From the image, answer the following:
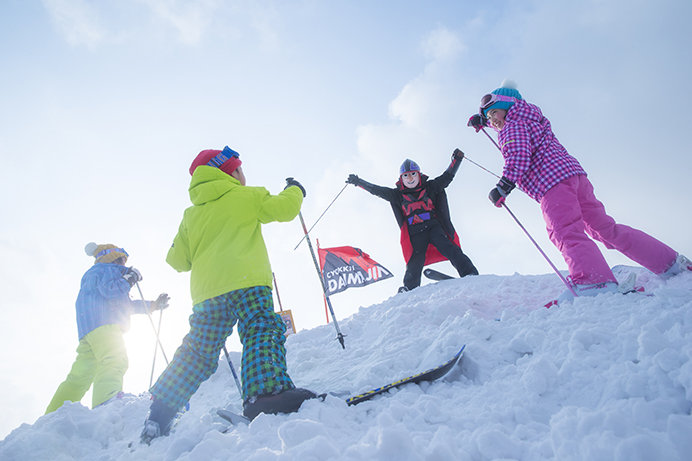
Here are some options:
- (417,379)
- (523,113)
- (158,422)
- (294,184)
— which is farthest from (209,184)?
(523,113)

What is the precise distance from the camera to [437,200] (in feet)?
23.1

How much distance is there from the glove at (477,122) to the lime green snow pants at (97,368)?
5499 millimetres

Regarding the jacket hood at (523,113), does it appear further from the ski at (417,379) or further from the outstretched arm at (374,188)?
the outstretched arm at (374,188)

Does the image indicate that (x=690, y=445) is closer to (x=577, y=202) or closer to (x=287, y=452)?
(x=287, y=452)

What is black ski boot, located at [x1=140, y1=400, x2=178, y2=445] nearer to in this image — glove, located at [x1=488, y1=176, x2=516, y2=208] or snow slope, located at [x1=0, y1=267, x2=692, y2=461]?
snow slope, located at [x1=0, y1=267, x2=692, y2=461]

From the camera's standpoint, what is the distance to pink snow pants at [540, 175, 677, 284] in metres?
3.21

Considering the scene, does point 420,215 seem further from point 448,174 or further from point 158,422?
point 158,422

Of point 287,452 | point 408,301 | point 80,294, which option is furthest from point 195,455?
point 80,294

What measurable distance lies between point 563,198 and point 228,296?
319 cm

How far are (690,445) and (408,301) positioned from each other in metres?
4.34

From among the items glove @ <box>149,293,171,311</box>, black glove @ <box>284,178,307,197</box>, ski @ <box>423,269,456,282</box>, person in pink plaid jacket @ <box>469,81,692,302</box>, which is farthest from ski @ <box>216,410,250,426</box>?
ski @ <box>423,269,456,282</box>

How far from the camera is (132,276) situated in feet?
18.7

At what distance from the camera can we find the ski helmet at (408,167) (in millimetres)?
7125

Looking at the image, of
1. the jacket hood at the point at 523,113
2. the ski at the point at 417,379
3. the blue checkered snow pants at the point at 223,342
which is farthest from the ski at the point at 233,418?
the jacket hood at the point at 523,113
